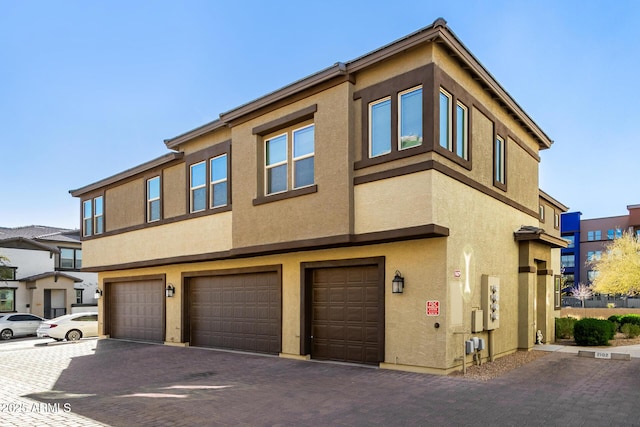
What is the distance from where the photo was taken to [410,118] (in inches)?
415

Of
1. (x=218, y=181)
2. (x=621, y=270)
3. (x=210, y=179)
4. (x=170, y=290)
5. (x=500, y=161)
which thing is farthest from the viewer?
(x=621, y=270)

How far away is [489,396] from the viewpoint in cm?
834

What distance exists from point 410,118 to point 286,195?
12.6 feet

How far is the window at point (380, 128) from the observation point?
10881 millimetres

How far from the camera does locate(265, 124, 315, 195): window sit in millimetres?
12301

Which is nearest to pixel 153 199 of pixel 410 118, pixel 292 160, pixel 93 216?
pixel 93 216

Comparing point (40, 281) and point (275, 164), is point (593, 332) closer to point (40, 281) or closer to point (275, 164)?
point (275, 164)

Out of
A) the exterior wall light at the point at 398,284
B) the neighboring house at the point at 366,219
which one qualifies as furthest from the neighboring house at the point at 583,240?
the exterior wall light at the point at 398,284

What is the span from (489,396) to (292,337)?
626 centimetres

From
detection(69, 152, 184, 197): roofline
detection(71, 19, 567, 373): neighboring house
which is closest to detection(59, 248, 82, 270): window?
detection(69, 152, 184, 197): roofline

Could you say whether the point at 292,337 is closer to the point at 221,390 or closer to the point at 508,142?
the point at 221,390

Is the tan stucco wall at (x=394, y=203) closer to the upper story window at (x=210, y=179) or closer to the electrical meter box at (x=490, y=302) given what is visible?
the electrical meter box at (x=490, y=302)

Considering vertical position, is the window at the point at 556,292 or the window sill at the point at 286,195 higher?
the window sill at the point at 286,195

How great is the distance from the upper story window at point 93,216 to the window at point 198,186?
7161 millimetres
